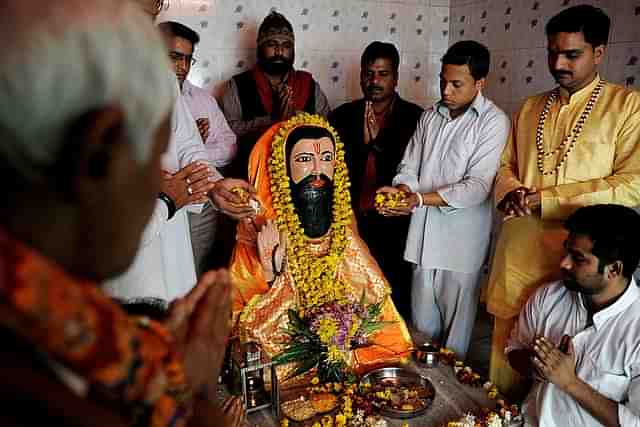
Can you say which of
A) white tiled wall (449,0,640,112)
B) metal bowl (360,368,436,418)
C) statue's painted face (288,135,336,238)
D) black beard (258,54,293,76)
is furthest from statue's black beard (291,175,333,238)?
white tiled wall (449,0,640,112)

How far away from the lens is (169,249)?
2.10m

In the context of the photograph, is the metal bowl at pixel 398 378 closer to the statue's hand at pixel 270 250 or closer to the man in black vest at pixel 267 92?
the statue's hand at pixel 270 250

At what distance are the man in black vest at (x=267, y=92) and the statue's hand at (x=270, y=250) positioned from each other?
52.6 inches

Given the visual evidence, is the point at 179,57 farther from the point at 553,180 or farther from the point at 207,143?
the point at 553,180

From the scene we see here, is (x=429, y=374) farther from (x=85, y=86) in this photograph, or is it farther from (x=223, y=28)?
(x=223, y=28)

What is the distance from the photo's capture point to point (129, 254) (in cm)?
60

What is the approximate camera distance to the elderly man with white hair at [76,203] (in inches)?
19.5

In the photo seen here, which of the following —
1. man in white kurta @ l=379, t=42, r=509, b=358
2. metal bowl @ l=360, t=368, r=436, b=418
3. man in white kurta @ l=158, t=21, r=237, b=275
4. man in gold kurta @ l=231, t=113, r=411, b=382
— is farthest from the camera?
man in white kurta @ l=158, t=21, r=237, b=275

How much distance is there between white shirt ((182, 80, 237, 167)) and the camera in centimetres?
363

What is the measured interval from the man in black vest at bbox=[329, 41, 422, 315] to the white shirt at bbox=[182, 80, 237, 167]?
79cm

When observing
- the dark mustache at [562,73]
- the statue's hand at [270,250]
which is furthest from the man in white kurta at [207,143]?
the dark mustache at [562,73]

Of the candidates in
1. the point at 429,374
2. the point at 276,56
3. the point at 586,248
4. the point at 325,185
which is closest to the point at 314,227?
the point at 325,185

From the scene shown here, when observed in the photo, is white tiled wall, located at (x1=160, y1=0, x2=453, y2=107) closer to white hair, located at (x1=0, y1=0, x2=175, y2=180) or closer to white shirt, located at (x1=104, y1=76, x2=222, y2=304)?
white shirt, located at (x1=104, y1=76, x2=222, y2=304)

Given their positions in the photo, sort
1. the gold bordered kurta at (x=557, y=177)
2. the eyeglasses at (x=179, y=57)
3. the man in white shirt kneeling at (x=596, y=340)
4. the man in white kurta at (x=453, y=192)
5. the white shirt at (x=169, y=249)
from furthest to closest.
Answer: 1. the eyeglasses at (x=179, y=57)
2. the man in white kurta at (x=453, y=192)
3. the gold bordered kurta at (x=557, y=177)
4. the man in white shirt kneeling at (x=596, y=340)
5. the white shirt at (x=169, y=249)
